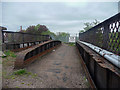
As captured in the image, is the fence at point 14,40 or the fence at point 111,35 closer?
the fence at point 111,35

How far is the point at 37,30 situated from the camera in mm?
33281

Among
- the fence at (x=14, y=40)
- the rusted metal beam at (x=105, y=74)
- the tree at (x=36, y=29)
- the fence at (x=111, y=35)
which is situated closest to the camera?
the rusted metal beam at (x=105, y=74)

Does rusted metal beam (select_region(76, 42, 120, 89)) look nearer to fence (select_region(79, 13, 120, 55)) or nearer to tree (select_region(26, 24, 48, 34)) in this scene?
fence (select_region(79, 13, 120, 55))

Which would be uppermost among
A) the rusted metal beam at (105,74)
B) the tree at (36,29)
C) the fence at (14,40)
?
the tree at (36,29)

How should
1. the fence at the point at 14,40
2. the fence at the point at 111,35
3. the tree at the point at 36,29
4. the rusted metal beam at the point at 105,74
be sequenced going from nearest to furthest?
the rusted metal beam at the point at 105,74 → the fence at the point at 111,35 → the fence at the point at 14,40 → the tree at the point at 36,29

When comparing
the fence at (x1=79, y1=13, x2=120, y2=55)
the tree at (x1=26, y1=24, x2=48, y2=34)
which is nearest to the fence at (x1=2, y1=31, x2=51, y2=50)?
the fence at (x1=79, y1=13, x2=120, y2=55)

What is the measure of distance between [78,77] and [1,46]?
6383 mm

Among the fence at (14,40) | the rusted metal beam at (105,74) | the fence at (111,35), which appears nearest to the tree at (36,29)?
the fence at (14,40)

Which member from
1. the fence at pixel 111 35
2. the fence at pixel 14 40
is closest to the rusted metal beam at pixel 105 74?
the fence at pixel 111 35

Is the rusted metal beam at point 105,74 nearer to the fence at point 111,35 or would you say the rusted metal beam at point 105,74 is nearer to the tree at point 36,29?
the fence at point 111,35

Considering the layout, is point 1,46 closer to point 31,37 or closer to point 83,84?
point 31,37

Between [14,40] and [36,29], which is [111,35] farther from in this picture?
[36,29]

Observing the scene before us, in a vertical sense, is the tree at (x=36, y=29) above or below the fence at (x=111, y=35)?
above

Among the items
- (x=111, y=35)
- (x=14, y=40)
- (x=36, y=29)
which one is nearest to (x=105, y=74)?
(x=111, y=35)
